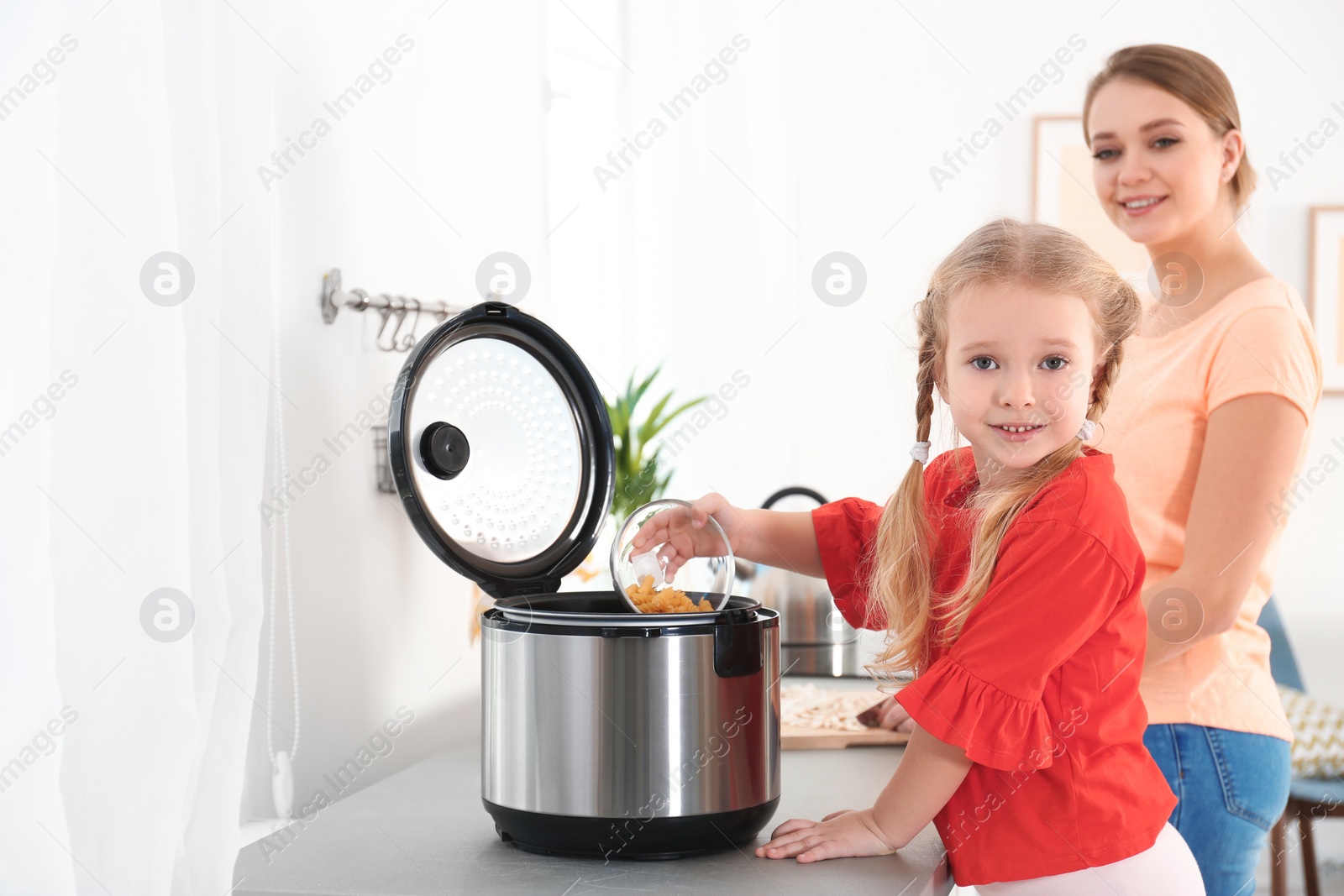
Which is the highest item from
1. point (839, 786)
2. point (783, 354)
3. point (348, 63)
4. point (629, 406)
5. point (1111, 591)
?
point (348, 63)

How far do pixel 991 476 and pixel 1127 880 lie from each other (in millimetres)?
321

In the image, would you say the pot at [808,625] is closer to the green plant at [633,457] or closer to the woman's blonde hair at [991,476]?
the green plant at [633,457]

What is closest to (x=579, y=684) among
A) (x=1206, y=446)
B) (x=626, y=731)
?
(x=626, y=731)

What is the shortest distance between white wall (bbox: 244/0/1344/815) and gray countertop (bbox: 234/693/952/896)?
0.18 m

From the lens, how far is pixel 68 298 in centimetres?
71

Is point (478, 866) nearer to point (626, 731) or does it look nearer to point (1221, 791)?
point (626, 731)

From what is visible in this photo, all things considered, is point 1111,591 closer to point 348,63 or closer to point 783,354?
A: point 348,63

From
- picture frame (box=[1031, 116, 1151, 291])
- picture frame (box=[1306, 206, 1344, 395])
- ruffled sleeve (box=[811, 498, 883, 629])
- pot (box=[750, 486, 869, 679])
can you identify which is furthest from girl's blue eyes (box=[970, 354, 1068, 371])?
picture frame (box=[1306, 206, 1344, 395])

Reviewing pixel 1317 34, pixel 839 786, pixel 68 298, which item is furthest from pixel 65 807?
pixel 1317 34

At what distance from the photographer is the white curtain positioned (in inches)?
26.3

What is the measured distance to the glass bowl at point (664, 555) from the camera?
87cm

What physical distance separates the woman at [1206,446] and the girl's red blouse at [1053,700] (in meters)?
0.21

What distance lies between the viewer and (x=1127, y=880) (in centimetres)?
79

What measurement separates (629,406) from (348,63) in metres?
0.88
